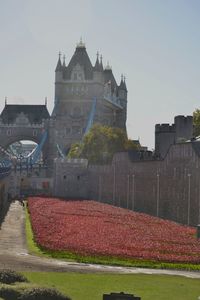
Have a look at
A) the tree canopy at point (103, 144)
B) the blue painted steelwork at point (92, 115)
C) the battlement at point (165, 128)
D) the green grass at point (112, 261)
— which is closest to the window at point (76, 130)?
the blue painted steelwork at point (92, 115)

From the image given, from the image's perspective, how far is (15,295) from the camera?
18.1 meters

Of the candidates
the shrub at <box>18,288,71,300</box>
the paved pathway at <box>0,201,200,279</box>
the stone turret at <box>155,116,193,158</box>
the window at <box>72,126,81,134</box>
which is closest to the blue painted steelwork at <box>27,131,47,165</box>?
the window at <box>72,126,81,134</box>

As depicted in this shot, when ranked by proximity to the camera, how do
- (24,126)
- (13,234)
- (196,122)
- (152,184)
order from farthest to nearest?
(24,126)
(196,122)
(152,184)
(13,234)

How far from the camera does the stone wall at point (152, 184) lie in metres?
51.2

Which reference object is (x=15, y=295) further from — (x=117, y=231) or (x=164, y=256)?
(x=117, y=231)

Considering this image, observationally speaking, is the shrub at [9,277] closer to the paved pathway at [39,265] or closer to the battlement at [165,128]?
the paved pathway at [39,265]

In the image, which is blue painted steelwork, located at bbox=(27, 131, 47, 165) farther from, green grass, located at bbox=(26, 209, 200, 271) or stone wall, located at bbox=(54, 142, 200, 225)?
green grass, located at bbox=(26, 209, 200, 271)

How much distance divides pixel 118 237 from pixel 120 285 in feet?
51.2

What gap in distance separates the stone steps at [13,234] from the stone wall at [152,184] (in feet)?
40.0

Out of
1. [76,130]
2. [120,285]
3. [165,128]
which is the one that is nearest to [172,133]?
[165,128]

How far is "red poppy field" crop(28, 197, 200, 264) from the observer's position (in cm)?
3359

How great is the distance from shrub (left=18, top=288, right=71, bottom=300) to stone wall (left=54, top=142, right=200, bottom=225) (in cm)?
3121

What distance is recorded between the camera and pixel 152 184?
2475 inches

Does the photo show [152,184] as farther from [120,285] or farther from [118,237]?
[120,285]
